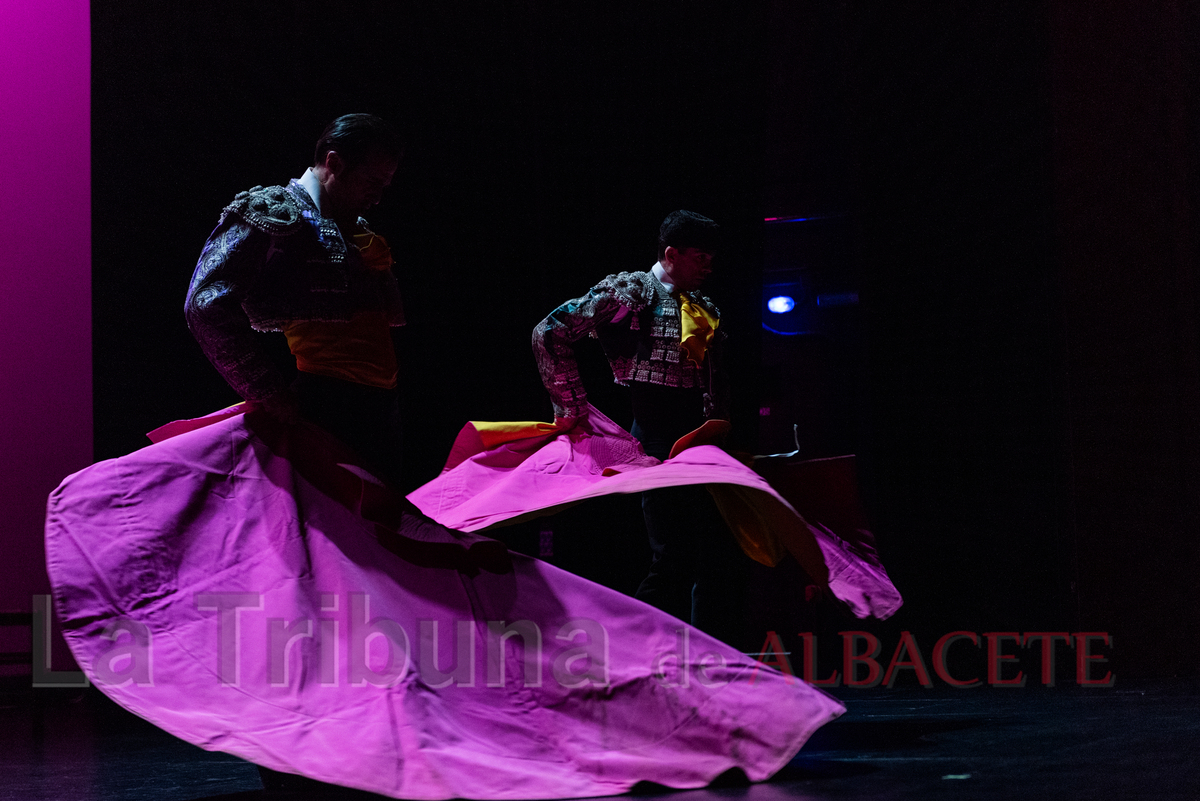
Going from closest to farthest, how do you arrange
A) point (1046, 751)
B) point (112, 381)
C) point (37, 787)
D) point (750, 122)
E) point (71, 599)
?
point (71, 599), point (37, 787), point (1046, 751), point (112, 381), point (750, 122)

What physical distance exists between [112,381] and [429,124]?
4.41ft

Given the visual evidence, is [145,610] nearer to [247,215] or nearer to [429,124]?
[247,215]

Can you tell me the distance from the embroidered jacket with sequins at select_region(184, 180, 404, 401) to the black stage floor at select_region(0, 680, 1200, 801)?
2.48 ft

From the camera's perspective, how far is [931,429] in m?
4.29

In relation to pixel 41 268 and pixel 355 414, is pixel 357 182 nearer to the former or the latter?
pixel 355 414

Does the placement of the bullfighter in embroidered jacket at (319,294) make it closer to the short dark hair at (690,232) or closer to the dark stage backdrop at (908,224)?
the short dark hair at (690,232)

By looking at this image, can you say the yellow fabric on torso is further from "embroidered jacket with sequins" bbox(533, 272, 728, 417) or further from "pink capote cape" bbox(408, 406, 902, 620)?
"embroidered jacket with sequins" bbox(533, 272, 728, 417)

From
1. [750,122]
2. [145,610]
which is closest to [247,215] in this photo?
[145,610]

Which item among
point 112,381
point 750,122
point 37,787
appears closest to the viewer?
point 37,787

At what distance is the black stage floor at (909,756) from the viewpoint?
179cm

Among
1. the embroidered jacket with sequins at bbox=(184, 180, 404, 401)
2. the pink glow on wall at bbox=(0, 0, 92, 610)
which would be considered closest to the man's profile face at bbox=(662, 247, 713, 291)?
the embroidered jacket with sequins at bbox=(184, 180, 404, 401)

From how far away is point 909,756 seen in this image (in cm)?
213

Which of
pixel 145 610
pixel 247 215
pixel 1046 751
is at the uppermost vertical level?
pixel 247 215

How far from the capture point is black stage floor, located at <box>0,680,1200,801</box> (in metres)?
1.79
